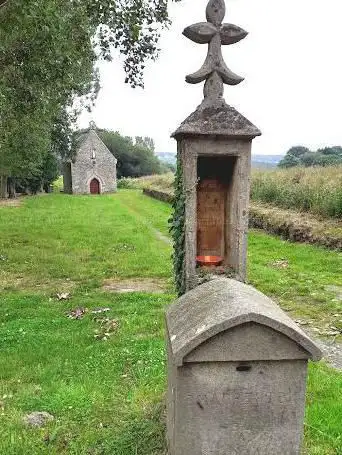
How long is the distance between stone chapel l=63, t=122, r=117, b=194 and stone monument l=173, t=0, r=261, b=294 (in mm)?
50327

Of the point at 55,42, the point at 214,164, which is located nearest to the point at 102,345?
the point at 214,164

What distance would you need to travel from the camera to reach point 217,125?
559 cm

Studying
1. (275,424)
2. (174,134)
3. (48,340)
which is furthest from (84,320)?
(275,424)

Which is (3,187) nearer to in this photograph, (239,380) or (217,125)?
(217,125)

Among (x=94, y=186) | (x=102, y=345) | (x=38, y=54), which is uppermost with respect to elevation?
(x=38, y=54)

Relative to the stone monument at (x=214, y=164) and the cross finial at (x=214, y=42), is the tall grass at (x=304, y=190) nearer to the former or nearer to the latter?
the stone monument at (x=214, y=164)

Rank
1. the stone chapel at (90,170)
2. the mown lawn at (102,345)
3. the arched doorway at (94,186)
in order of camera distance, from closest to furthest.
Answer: the mown lawn at (102,345)
the stone chapel at (90,170)
the arched doorway at (94,186)

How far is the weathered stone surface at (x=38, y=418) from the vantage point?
16.7ft

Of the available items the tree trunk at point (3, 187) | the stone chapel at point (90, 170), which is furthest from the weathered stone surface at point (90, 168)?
the tree trunk at point (3, 187)

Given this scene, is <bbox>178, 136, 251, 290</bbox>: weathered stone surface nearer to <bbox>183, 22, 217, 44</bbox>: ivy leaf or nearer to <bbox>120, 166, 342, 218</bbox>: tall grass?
<bbox>183, 22, 217, 44</bbox>: ivy leaf

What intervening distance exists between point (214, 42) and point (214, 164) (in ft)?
5.02

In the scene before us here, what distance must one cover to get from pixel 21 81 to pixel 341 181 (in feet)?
41.4

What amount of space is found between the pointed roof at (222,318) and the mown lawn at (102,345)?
4.45 feet

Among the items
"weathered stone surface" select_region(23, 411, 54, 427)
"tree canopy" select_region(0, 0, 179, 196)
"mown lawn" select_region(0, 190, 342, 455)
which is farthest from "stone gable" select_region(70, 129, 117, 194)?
"weathered stone surface" select_region(23, 411, 54, 427)
